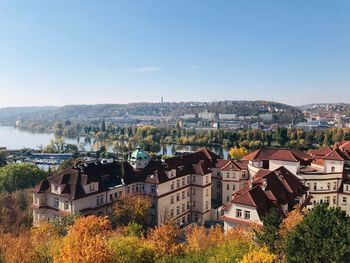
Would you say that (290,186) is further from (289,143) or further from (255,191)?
(289,143)

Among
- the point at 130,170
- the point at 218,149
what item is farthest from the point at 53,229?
the point at 218,149

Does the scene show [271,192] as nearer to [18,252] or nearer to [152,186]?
[152,186]

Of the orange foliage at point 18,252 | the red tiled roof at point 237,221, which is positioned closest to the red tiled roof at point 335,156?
the red tiled roof at point 237,221

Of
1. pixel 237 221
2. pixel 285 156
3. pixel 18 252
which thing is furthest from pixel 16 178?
pixel 285 156

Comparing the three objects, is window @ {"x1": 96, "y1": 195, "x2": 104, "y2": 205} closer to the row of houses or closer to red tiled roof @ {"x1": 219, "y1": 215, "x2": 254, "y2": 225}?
the row of houses

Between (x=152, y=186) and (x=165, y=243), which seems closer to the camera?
(x=165, y=243)

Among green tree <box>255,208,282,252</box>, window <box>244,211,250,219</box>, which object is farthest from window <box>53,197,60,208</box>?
green tree <box>255,208,282,252</box>

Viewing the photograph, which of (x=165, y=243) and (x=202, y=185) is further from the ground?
(x=165, y=243)
